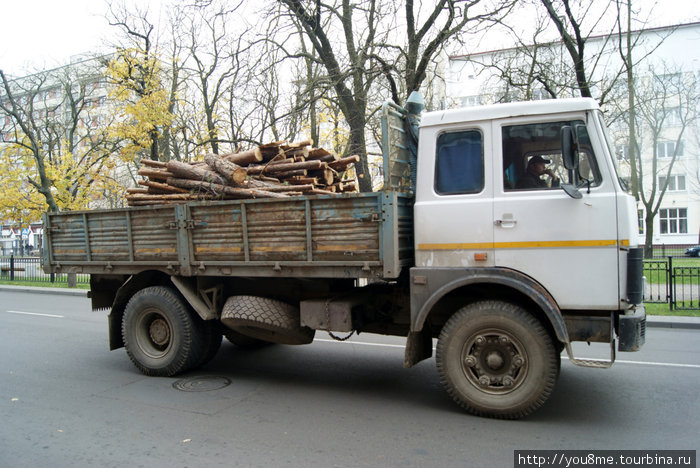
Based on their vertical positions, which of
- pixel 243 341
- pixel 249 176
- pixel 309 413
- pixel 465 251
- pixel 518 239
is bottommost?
pixel 309 413

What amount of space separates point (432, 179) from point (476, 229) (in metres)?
0.63

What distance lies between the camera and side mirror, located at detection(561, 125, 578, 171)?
410 centimetres

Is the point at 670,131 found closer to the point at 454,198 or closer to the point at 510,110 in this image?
the point at 510,110

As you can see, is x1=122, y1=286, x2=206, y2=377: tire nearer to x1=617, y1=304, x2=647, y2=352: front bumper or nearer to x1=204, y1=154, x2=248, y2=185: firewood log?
x1=204, y1=154, x2=248, y2=185: firewood log

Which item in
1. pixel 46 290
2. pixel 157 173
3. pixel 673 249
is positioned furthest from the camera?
pixel 673 249

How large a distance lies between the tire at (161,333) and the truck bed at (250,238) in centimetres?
41

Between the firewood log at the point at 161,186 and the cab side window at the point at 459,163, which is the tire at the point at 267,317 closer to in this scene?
the firewood log at the point at 161,186

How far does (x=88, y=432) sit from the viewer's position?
4.37 meters

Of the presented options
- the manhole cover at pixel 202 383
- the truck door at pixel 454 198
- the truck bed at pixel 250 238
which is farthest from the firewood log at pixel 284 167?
the manhole cover at pixel 202 383

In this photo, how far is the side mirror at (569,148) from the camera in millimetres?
4098

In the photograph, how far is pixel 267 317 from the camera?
5418mm

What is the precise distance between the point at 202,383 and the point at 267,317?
1.23 metres

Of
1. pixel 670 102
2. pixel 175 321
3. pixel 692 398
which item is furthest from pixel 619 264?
pixel 670 102

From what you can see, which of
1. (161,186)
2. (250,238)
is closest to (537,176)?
(250,238)
